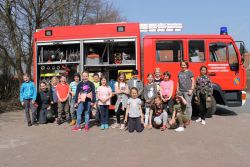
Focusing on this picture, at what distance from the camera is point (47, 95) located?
32.6 ft

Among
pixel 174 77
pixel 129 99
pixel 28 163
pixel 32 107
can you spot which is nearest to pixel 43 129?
pixel 32 107

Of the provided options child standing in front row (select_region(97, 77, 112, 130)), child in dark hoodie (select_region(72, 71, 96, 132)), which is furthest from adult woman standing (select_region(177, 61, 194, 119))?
child in dark hoodie (select_region(72, 71, 96, 132))

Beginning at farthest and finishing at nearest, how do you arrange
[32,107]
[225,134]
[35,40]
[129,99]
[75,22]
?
[75,22] < [35,40] < [32,107] < [129,99] < [225,134]

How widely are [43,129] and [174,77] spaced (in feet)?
14.0

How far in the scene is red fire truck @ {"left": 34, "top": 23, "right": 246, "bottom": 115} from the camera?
1019 centimetres

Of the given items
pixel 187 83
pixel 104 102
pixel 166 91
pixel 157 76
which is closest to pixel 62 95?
pixel 104 102

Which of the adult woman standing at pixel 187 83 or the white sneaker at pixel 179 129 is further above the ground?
the adult woman standing at pixel 187 83

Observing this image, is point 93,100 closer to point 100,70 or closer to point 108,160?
point 100,70

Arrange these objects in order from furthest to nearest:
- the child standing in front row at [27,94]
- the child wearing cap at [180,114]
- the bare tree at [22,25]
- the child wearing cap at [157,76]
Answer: the bare tree at [22,25] → the child standing in front row at [27,94] → the child wearing cap at [157,76] → the child wearing cap at [180,114]

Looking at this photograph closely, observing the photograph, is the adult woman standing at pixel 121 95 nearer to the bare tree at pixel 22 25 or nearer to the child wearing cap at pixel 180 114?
the child wearing cap at pixel 180 114

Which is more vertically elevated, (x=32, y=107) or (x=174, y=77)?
(x=174, y=77)

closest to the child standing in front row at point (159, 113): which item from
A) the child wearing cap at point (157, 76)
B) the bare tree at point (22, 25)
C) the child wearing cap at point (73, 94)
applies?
the child wearing cap at point (157, 76)

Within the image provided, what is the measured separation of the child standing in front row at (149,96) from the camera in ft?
29.5

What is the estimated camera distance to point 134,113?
8.54m
